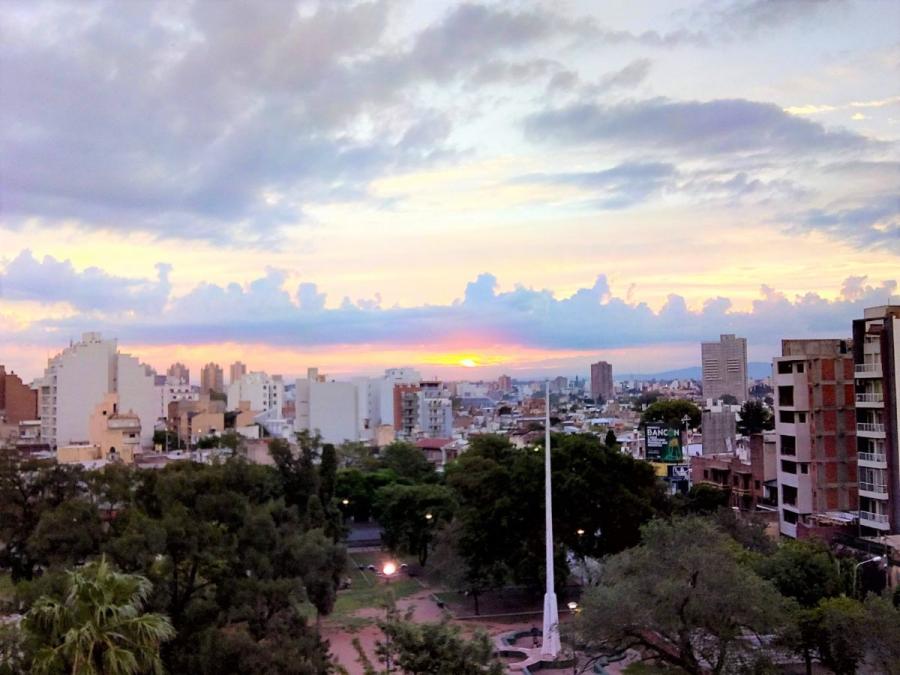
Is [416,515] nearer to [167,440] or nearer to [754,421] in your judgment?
[167,440]

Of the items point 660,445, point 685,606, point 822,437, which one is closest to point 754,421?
point 660,445

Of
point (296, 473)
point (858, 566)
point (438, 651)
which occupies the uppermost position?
point (296, 473)

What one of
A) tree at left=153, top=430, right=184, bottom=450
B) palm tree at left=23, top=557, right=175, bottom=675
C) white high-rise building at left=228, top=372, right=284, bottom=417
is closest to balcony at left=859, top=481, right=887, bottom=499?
palm tree at left=23, top=557, right=175, bottom=675

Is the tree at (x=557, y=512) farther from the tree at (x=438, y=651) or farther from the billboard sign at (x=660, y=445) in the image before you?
the billboard sign at (x=660, y=445)

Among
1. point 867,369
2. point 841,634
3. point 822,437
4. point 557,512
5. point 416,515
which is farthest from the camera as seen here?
point 416,515

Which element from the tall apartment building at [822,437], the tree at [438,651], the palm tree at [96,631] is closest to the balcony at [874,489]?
the tall apartment building at [822,437]

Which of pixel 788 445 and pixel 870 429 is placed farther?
pixel 788 445

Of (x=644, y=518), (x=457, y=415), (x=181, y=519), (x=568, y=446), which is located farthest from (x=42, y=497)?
(x=457, y=415)

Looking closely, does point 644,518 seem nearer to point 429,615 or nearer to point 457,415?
point 429,615
